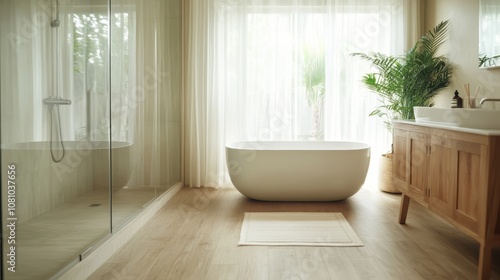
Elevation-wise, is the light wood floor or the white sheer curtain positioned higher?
the white sheer curtain

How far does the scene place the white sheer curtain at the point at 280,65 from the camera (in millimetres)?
4496

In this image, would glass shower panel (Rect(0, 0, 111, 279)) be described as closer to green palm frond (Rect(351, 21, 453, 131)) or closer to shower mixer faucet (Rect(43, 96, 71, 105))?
shower mixer faucet (Rect(43, 96, 71, 105))

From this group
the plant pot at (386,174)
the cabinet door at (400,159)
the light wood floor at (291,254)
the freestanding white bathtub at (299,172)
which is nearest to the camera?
the light wood floor at (291,254)

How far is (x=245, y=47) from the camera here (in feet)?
14.8

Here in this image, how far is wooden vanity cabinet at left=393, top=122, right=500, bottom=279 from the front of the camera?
6.45 feet

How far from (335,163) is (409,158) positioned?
0.84m

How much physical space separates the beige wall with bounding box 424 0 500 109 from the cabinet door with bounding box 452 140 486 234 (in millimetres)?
1266

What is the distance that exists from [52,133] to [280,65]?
303cm

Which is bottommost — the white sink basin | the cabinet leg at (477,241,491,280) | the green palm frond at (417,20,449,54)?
the cabinet leg at (477,241,491,280)

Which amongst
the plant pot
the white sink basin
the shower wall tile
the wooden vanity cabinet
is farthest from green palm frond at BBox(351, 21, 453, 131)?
the shower wall tile

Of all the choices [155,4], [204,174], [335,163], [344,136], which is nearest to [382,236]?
[335,163]

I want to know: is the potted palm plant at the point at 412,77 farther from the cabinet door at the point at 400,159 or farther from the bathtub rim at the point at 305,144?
the cabinet door at the point at 400,159

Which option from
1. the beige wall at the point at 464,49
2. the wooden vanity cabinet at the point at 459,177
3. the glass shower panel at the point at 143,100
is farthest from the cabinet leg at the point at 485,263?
the glass shower panel at the point at 143,100

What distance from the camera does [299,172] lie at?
3750 millimetres
